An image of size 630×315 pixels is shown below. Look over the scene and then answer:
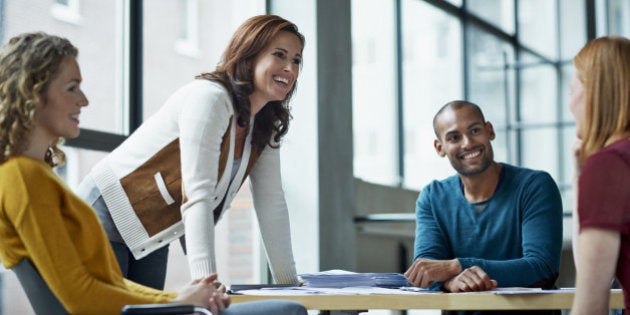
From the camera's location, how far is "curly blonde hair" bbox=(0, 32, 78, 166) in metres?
1.74

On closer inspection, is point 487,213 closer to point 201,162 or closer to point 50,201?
point 201,162

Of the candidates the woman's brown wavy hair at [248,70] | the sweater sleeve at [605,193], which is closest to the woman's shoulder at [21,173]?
the woman's brown wavy hair at [248,70]

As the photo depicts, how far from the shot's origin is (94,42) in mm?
4082

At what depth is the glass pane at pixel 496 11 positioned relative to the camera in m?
8.30

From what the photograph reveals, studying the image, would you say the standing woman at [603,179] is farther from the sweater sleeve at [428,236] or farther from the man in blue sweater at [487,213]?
the sweater sleeve at [428,236]

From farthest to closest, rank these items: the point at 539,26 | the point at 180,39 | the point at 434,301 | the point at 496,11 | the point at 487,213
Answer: the point at 539,26, the point at 496,11, the point at 180,39, the point at 487,213, the point at 434,301

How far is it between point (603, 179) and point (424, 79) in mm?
6128

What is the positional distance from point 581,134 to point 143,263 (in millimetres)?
1292

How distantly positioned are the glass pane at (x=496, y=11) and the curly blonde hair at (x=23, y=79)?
6620 millimetres

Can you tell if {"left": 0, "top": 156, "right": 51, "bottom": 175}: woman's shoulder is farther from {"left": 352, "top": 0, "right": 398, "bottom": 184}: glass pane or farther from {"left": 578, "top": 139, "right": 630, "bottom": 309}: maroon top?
{"left": 352, "top": 0, "right": 398, "bottom": 184}: glass pane

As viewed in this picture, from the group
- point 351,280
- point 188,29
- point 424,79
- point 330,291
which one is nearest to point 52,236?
point 330,291

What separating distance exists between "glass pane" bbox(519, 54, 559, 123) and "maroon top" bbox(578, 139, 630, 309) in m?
8.20

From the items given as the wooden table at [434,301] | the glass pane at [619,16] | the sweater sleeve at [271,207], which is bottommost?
the wooden table at [434,301]

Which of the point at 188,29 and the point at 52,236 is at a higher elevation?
the point at 188,29
